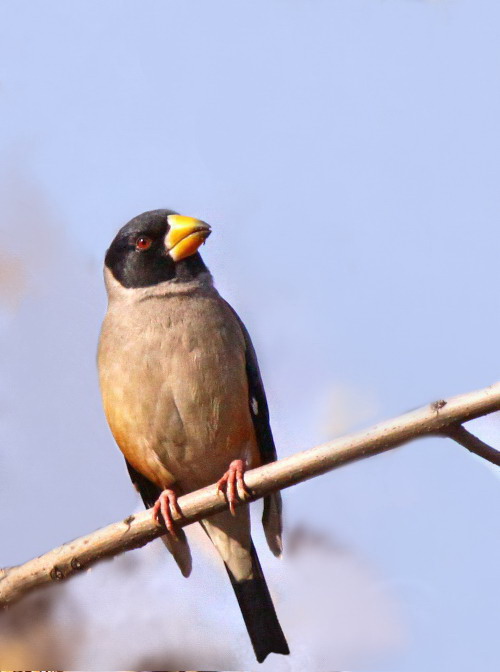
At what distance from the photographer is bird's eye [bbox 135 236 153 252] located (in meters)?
4.11

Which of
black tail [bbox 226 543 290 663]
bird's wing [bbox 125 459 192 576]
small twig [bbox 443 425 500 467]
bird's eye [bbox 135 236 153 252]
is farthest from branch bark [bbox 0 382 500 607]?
bird's eye [bbox 135 236 153 252]

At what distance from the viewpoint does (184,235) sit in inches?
157

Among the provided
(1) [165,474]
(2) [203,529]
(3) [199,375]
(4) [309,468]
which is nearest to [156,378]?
(3) [199,375]

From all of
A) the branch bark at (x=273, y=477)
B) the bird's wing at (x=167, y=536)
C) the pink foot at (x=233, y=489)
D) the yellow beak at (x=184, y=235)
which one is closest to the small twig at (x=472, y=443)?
the branch bark at (x=273, y=477)

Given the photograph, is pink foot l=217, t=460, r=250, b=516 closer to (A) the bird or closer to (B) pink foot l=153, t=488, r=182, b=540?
(B) pink foot l=153, t=488, r=182, b=540

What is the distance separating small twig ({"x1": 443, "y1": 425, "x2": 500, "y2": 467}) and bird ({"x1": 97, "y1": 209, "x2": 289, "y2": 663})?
4.38 feet

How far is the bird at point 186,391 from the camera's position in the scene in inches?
145

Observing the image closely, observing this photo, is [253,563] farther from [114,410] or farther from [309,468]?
[309,468]

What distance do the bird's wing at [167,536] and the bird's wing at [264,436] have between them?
0.34 metres

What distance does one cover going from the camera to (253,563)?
160 inches

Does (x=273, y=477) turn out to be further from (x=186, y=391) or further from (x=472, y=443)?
(x=186, y=391)

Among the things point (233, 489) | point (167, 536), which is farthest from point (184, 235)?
point (233, 489)

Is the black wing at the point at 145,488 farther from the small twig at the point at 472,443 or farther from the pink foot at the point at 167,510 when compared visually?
the small twig at the point at 472,443

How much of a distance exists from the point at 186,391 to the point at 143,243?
802 mm
